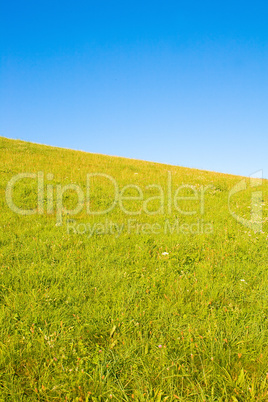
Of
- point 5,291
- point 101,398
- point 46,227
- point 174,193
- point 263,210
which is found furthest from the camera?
point 174,193

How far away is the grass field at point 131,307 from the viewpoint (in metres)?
2.67

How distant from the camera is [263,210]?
31.6 feet

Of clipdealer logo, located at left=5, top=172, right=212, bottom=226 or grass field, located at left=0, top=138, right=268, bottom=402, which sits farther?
clipdealer logo, located at left=5, top=172, right=212, bottom=226

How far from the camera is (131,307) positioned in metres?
3.80

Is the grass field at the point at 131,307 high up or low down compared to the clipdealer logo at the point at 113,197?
down

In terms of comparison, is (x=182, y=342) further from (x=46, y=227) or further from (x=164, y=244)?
(x=46, y=227)

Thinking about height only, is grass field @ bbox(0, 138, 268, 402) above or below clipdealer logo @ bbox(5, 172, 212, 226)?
below

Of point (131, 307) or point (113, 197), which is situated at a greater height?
point (113, 197)

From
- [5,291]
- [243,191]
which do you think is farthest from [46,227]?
[243,191]

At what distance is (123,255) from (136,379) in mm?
2999

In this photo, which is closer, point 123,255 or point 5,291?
point 5,291

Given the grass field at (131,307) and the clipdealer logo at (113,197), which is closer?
the grass field at (131,307)

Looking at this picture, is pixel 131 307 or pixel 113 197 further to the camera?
pixel 113 197

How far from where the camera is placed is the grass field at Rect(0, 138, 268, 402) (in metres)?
2.67
